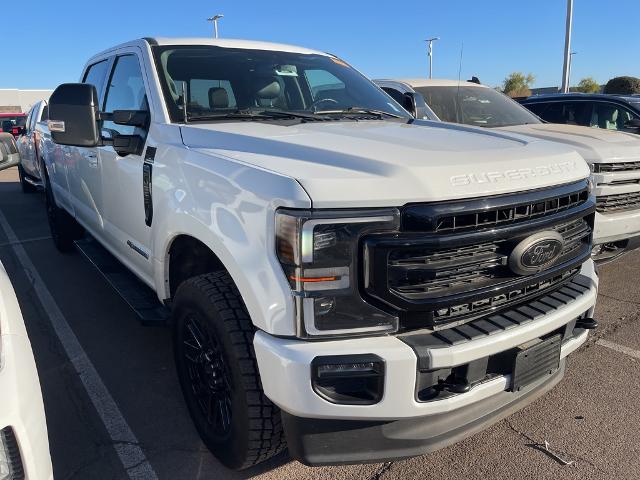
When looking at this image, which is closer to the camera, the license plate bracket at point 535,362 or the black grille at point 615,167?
the license plate bracket at point 535,362

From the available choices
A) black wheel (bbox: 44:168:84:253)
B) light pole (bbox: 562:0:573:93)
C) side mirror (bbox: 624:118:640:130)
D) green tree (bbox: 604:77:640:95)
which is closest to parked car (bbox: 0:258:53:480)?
black wheel (bbox: 44:168:84:253)

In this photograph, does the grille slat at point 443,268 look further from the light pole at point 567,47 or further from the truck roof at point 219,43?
the light pole at point 567,47

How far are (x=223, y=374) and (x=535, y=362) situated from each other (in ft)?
4.30

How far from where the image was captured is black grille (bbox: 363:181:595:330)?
6.34 ft

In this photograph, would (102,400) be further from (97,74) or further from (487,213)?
(97,74)

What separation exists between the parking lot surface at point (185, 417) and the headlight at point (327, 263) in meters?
1.02

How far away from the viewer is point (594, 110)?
756 cm

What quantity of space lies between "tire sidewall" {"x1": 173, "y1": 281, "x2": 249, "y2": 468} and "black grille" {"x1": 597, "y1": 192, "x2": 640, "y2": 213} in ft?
12.1

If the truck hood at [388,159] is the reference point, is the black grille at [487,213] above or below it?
below

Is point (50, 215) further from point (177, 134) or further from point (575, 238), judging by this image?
point (575, 238)

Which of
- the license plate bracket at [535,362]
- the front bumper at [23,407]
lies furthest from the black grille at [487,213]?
the front bumper at [23,407]

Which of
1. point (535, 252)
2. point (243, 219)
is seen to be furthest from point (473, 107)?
point (243, 219)

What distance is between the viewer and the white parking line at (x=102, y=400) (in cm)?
263

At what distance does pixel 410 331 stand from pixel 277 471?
1.08 meters
